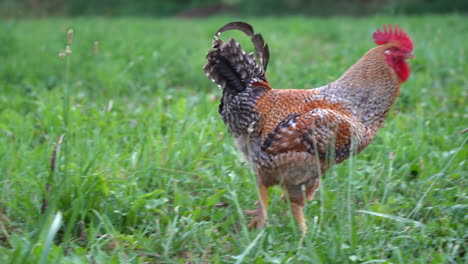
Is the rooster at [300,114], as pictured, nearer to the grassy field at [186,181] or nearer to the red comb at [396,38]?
the red comb at [396,38]

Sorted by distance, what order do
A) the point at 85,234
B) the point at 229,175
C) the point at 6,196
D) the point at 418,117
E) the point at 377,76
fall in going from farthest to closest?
the point at 418,117
the point at 229,175
the point at 377,76
the point at 6,196
the point at 85,234

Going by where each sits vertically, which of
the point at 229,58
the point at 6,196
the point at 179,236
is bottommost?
the point at 179,236

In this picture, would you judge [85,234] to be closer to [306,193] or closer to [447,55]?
[306,193]

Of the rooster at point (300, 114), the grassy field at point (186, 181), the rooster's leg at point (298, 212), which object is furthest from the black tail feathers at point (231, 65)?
the rooster's leg at point (298, 212)

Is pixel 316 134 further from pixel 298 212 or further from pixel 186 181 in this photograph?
pixel 186 181

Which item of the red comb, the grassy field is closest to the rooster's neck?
the red comb

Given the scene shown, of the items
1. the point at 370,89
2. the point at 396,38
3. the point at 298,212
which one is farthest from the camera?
the point at 396,38

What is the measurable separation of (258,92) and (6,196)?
1.86 metres

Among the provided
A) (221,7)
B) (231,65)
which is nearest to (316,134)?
(231,65)

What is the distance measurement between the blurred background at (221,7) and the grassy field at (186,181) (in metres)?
12.7

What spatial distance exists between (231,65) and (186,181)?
0.93 meters

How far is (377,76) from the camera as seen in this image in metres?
3.19

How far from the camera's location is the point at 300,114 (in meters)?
3.03

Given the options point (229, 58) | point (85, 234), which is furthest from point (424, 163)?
point (85, 234)
